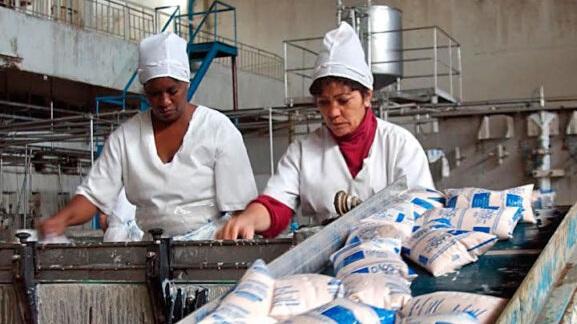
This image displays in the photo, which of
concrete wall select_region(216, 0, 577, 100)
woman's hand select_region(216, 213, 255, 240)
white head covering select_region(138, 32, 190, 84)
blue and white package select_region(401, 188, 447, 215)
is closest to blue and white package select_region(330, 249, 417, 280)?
blue and white package select_region(401, 188, 447, 215)

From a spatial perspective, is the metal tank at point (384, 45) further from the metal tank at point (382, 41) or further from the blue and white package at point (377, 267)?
the blue and white package at point (377, 267)

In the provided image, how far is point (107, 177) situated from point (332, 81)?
0.90 m

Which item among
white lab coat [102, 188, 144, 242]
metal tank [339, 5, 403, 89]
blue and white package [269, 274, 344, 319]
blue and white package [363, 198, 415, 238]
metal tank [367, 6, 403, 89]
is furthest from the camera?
metal tank [367, 6, 403, 89]

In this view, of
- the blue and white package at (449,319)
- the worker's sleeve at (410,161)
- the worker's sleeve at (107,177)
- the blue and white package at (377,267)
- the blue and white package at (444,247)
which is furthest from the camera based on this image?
the worker's sleeve at (107,177)

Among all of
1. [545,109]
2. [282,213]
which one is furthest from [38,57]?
[282,213]

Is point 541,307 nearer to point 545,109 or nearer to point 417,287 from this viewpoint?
point 417,287

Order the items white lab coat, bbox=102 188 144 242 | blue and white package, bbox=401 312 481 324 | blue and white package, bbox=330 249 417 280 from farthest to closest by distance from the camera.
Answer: white lab coat, bbox=102 188 144 242, blue and white package, bbox=330 249 417 280, blue and white package, bbox=401 312 481 324

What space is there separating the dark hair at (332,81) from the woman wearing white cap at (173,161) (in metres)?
0.44

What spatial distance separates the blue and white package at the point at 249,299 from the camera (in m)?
1.27

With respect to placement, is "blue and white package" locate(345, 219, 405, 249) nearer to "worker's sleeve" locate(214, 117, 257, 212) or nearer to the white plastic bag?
the white plastic bag

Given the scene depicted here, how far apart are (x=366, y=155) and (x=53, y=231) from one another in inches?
40.2

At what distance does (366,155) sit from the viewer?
2574mm

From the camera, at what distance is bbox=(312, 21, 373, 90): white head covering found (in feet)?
8.21

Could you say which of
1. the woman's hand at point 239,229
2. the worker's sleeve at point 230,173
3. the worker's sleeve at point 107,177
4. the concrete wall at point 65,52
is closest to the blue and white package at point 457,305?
the woman's hand at point 239,229
